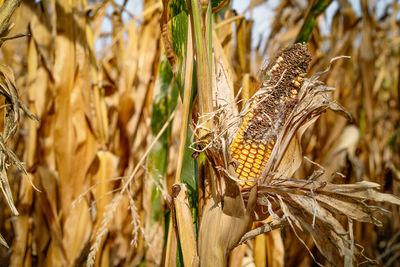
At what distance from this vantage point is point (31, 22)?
3.25 feet

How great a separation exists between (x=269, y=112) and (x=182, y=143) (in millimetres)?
167

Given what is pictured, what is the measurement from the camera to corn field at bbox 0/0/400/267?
560mm

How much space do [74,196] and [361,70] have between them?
47.2 inches

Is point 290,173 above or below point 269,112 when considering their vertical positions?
below

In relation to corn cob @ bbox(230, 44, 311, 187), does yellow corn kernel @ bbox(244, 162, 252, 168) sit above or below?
below

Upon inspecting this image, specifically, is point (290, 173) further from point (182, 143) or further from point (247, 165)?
point (182, 143)

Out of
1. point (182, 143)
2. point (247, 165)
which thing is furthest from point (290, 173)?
point (182, 143)

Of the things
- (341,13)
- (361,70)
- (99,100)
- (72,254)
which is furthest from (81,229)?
(341,13)

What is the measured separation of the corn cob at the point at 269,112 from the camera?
607 mm

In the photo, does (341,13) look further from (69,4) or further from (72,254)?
(72,254)

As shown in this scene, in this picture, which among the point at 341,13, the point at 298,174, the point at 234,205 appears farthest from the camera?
the point at 341,13

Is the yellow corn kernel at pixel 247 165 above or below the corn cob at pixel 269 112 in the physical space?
below

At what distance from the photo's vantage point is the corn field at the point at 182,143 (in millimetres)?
560

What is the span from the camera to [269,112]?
2.03 feet
